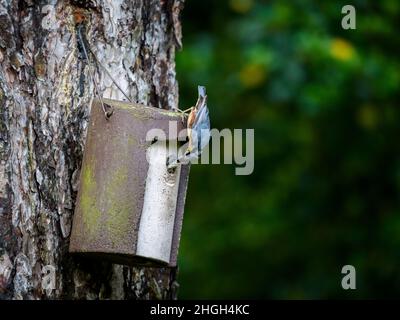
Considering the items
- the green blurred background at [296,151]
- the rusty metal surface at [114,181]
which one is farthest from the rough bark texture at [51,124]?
the green blurred background at [296,151]

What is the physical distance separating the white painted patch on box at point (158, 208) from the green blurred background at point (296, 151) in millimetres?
2252

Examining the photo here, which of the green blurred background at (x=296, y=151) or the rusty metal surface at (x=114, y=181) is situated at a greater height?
the green blurred background at (x=296, y=151)

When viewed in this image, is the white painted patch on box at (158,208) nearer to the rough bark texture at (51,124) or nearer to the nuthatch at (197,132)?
the nuthatch at (197,132)

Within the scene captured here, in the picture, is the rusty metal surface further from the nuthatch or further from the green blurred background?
the green blurred background

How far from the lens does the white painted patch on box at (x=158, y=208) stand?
2482 millimetres

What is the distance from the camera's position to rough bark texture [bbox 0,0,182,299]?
2428 millimetres

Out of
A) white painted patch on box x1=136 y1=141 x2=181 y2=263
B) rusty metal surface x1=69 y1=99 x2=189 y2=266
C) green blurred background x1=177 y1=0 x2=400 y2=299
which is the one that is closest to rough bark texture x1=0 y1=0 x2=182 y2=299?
rusty metal surface x1=69 y1=99 x2=189 y2=266

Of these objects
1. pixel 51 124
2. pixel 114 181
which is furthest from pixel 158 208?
pixel 51 124

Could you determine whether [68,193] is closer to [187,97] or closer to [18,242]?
[18,242]

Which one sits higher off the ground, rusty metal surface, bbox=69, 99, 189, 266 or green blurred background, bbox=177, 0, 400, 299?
green blurred background, bbox=177, 0, 400, 299

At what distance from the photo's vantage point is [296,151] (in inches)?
229

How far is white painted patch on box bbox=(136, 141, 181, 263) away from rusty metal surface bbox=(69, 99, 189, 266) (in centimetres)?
2

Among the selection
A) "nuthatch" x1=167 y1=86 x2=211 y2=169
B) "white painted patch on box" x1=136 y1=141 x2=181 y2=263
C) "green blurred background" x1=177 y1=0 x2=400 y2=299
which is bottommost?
"white painted patch on box" x1=136 y1=141 x2=181 y2=263
